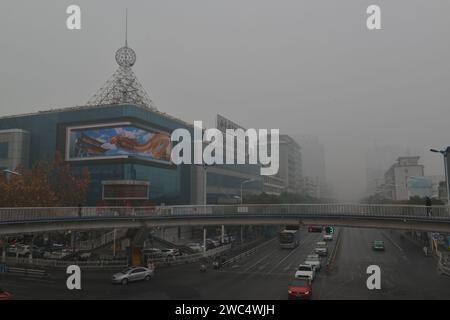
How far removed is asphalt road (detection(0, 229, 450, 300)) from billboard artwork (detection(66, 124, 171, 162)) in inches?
1290

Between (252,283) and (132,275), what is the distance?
34.4 feet

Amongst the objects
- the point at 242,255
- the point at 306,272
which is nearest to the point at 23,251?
the point at 242,255

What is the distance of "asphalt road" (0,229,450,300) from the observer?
2786cm

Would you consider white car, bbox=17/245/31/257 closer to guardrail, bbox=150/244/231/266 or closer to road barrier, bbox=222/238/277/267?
guardrail, bbox=150/244/231/266

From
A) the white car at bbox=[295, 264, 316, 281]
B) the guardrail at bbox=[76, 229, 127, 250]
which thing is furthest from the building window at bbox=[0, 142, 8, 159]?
the white car at bbox=[295, 264, 316, 281]

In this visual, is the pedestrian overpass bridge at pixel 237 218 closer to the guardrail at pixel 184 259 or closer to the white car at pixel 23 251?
the guardrail at pixel 184 259

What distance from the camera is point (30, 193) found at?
5038 cm

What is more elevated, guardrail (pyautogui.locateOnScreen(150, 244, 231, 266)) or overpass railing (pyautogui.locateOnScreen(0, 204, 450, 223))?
overpass railing (pyautogui.locateOnScreen(0, 204, 450, 223))

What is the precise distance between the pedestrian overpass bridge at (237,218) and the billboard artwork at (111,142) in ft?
94.1

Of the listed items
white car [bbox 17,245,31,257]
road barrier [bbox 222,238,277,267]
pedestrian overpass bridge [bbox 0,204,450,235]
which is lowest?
road barrier [bbox 222,238,277,267]

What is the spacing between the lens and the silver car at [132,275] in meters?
32.2

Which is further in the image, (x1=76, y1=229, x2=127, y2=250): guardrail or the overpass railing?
(x1=76, y1=229, x2=127, y2=250): guardrail

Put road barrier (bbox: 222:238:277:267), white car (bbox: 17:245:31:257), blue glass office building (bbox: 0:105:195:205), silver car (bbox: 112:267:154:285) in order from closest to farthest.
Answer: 1. silver car (bbox: 112:267:154:285)
2. road barrier (bbox: 222:238:277:267)
3. white car (bbox: 17:245:31:257)
4. blue glass office building (bbox: 0:105:195:205)

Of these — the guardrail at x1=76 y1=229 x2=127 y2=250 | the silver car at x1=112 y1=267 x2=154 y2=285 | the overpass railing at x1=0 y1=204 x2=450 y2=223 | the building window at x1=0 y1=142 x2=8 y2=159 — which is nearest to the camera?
the overpass railing at x1=0 y1=204 x2=450 y2=223
